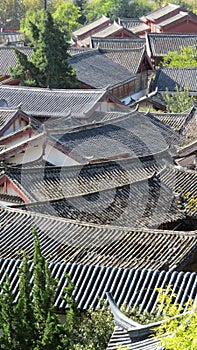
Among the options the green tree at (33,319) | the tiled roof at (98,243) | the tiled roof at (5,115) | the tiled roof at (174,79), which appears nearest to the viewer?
the green tree at (33,319)

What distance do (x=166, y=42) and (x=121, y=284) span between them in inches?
1434

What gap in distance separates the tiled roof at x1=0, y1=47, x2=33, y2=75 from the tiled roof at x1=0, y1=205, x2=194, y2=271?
962 inches

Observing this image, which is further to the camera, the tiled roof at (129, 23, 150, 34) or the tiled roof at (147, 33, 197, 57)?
Result: the tiled roof at (129, 23, 150, 34)

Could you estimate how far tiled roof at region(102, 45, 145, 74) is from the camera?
40844 mm

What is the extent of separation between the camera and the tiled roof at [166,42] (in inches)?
1799

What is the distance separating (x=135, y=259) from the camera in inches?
535

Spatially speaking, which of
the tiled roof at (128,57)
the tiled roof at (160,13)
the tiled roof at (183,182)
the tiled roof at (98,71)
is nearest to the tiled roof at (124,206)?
the tiled roof at (183,182)

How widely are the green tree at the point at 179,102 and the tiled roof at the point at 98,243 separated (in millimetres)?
18703

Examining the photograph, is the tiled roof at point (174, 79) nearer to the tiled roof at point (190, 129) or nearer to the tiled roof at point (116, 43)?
the tiled roof at point (116, 43)

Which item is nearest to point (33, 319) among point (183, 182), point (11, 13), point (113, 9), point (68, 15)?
point (183, 182)

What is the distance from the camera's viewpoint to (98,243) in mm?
14367

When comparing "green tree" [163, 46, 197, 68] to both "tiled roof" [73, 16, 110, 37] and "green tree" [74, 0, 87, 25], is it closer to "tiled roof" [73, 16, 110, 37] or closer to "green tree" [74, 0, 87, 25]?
"tiled roof" [73, 16, 110, 37]

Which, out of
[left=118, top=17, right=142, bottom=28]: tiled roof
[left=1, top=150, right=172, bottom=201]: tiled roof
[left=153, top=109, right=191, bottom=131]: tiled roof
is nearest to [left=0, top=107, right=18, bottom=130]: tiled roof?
[left=153, top=109, right=191, bottom=131]: tiled roof

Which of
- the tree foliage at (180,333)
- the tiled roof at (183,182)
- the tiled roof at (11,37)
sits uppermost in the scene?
the tree foliage at (180,333)
